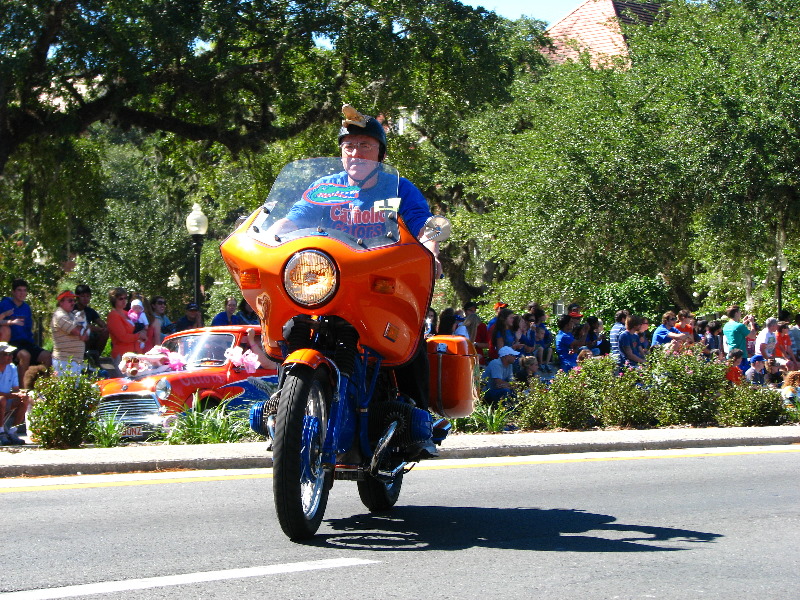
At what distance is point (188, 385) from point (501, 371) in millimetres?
4595

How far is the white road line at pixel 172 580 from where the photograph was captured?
4.93 m

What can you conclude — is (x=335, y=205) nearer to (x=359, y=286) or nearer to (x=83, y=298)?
(x=359, y=286)

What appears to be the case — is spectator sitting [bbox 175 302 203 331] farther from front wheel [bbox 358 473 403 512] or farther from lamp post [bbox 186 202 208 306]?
front wheel [bbox 358 473 403 512]

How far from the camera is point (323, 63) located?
21.6 metres

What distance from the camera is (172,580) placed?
5254 millimetres

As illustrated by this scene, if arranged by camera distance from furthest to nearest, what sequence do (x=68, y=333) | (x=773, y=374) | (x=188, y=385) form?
(x=773, y=374)
(x=68, y=333)
(x=188, y=385)

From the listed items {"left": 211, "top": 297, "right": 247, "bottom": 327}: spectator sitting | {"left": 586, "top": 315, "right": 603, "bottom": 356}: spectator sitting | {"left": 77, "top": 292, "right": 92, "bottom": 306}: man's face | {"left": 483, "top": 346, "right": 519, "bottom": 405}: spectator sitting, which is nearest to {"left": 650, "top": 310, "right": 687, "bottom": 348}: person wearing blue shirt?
{"left": 586, "top": 315, "right": 603, "bottom": 356}: spectator sitting

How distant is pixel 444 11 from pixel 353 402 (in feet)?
53.7

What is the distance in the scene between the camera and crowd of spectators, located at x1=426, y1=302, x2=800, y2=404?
616 inches

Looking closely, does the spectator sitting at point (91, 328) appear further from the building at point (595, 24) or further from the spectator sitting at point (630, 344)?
the building at point (595, 24)

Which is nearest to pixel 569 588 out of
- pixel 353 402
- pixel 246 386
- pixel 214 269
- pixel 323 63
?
pixel 353 402

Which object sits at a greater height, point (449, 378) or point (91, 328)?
point (91, 328)

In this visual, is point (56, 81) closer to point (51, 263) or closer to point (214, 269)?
point (51, 263)

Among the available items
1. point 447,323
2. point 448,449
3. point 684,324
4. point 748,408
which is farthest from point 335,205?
point 684,324
